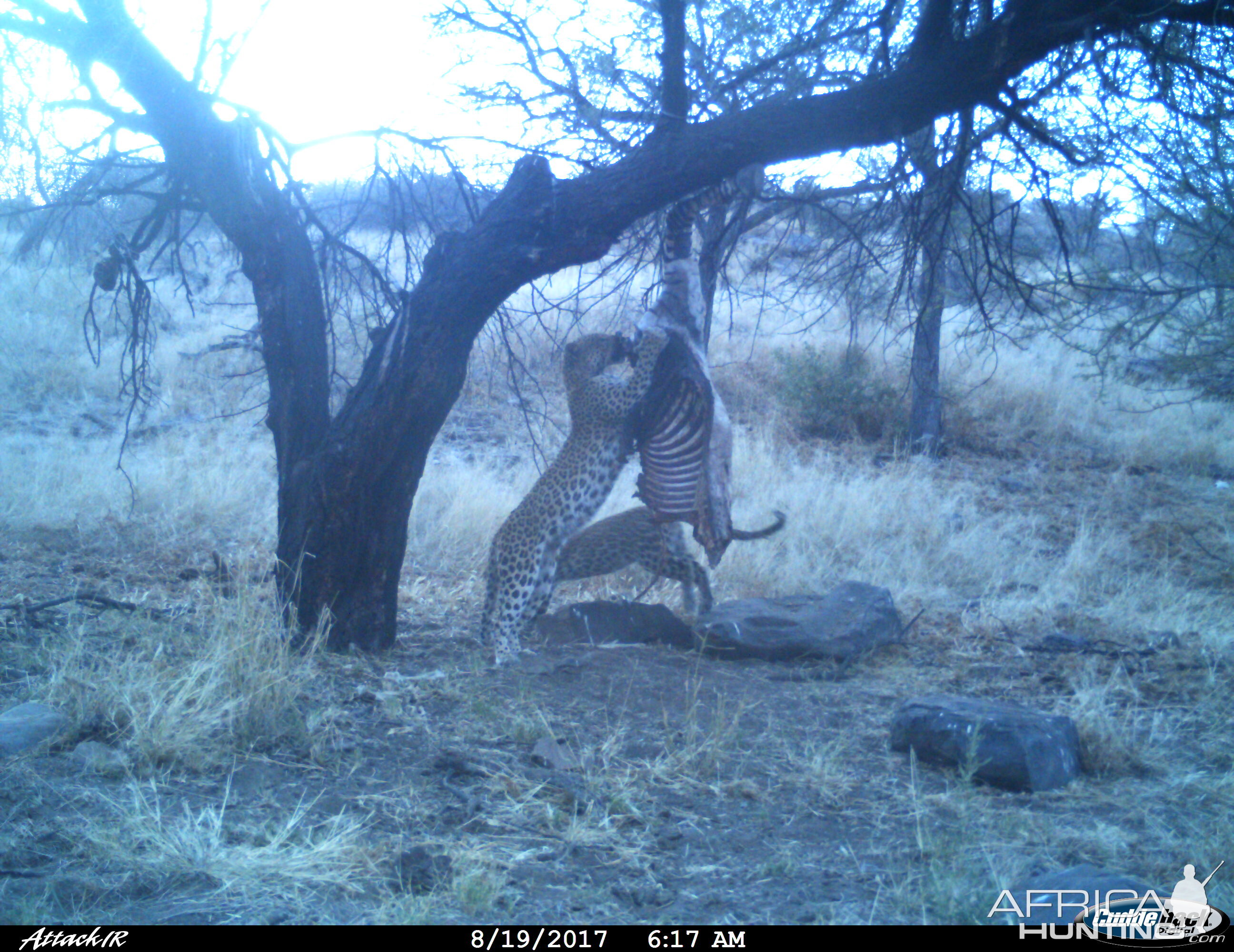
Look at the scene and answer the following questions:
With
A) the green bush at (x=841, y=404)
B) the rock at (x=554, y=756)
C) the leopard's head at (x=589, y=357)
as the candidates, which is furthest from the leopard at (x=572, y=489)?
the green bush at (x=841, y=404)

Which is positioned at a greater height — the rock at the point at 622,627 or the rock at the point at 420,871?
the rock at the point at 622,627

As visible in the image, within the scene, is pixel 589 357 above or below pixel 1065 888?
above

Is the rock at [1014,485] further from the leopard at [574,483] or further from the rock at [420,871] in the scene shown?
the rock at [420,871]

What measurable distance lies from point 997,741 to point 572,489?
286 centimetres

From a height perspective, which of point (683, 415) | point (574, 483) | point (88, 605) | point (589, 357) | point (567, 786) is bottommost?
point (567, 786)

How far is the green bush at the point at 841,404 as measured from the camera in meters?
14.6

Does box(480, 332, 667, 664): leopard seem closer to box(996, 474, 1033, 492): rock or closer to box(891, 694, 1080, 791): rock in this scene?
box(891, 694, 1080, 791): rock

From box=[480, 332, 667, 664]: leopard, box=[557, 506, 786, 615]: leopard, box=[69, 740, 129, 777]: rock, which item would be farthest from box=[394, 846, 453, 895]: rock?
box=[557, 506, 786, 615]: leopard

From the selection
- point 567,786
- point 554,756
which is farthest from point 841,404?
point 567,786

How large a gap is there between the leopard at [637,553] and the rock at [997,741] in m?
2.34

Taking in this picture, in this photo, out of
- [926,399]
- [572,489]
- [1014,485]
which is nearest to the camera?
[572,489]

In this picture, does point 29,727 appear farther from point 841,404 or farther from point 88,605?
point 841,404

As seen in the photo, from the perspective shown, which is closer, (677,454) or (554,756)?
(554,756)

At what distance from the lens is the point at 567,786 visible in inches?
158
